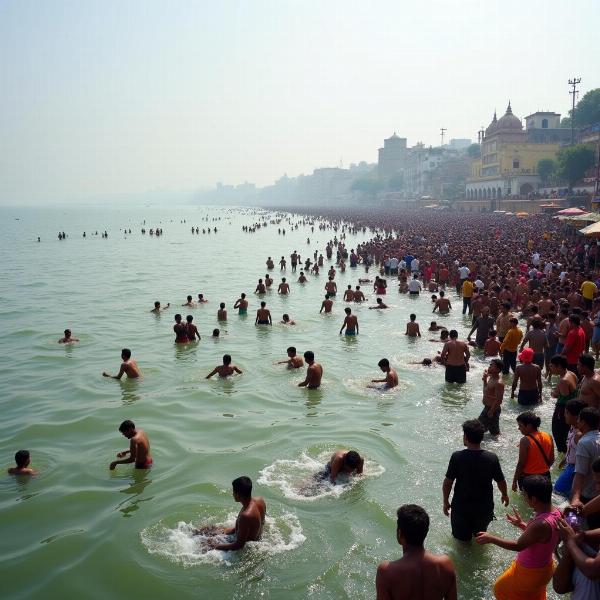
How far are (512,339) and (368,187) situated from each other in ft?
514

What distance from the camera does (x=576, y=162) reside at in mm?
54562

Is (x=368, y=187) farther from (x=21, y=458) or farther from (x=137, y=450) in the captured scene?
(x=21, y=458)

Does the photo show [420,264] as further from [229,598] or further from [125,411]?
[229,598]

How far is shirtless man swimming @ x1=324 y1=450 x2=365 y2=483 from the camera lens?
23.0 feet

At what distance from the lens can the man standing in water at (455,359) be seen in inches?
395

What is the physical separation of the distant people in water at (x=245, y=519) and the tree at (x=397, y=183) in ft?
488

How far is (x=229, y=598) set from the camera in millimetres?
5156

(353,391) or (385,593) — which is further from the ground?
(385,593)

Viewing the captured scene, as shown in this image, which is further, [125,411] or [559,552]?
[125,411]

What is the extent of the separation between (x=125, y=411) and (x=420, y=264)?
18.6 m

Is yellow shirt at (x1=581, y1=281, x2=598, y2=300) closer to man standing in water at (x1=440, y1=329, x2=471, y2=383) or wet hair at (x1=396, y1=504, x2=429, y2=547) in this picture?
man standing in water at (x1=440, y1=329, x2=471, y2=383)

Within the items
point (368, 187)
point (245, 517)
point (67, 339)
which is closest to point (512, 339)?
point (245, 517)

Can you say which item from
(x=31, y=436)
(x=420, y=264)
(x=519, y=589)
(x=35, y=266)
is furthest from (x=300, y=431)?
(x=35, y=266)

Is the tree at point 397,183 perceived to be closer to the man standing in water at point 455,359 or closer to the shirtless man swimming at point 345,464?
the man standing in water at point 455,359
